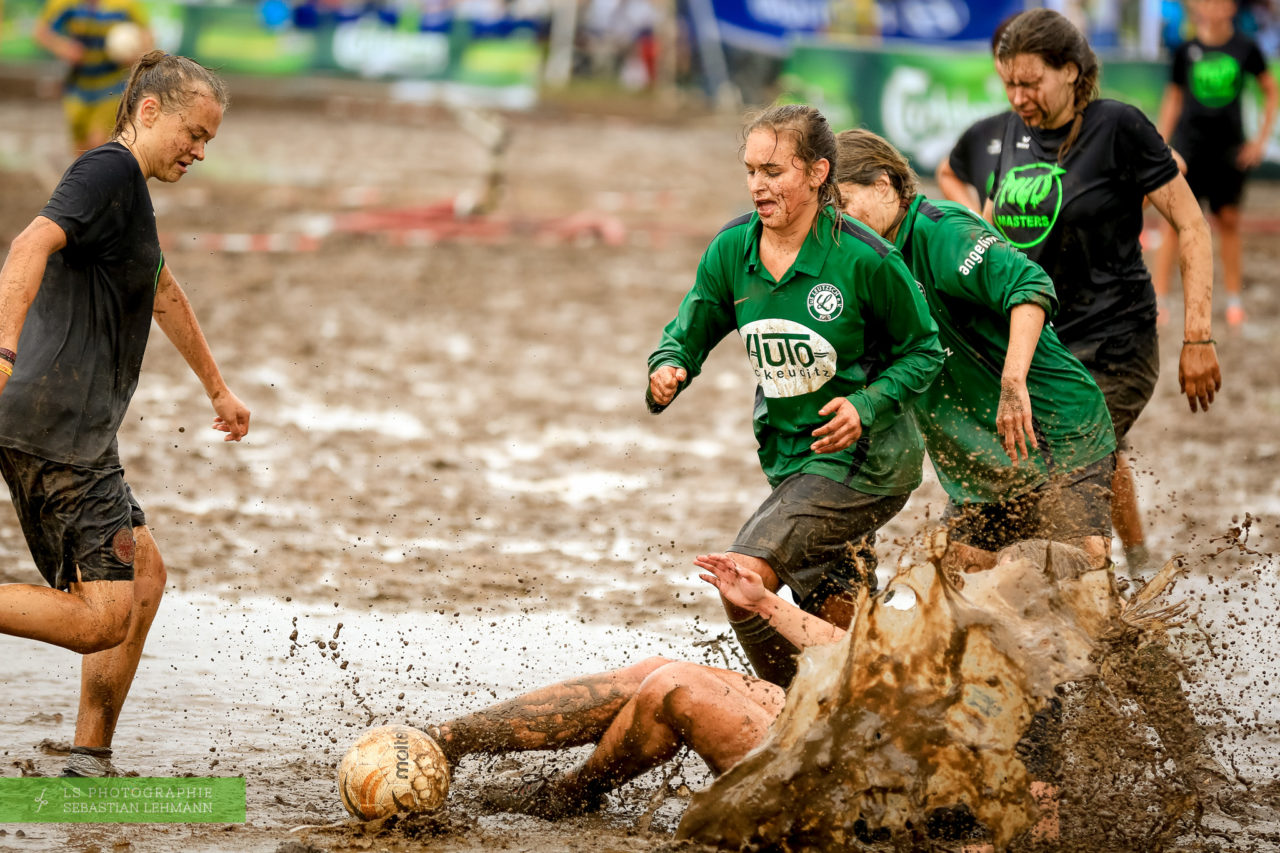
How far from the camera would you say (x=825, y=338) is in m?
4.48

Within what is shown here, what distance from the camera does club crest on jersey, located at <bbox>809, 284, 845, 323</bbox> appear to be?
444cm

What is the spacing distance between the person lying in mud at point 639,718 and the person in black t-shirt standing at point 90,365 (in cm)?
106

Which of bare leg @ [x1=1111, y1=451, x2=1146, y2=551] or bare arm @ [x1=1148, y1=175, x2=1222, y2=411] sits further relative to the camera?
bare leg @ [x1=1111, y1=451, x2=1146, y2=551]

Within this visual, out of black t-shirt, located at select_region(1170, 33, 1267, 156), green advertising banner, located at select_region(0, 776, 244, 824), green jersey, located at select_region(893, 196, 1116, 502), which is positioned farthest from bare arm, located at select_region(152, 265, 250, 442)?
black t-shirt, located at select_region(1170, 33, 1267, 156)

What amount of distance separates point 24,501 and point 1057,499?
3.13 m

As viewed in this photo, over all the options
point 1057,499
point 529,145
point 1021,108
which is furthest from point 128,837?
point 529,145

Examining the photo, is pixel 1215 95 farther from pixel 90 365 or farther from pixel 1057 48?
pixel 90 365

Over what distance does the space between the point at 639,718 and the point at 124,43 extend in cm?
1159

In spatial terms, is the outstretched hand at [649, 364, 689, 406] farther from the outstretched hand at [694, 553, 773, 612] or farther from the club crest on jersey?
the outstretched hand at [694, 553, 773, 612]

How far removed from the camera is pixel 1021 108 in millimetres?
5172

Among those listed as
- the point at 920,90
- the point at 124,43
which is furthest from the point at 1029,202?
the point at 920,90

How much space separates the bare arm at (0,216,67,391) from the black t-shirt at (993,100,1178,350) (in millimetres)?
3197

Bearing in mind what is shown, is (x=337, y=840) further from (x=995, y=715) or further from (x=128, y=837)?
(x=995, y=715)

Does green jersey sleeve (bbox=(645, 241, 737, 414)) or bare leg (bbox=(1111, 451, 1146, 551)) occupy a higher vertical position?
green jersey sleeve (bbox=(645, 241, 737, 414))
